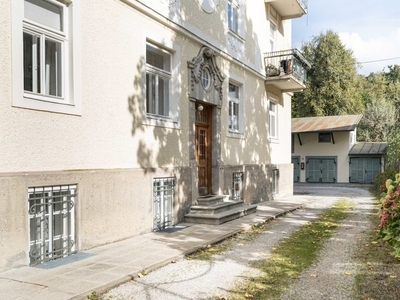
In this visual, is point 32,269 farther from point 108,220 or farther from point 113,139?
point 113,139

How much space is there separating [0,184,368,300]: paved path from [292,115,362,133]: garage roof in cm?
2242

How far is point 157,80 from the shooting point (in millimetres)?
8812

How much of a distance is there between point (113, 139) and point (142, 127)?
95cm

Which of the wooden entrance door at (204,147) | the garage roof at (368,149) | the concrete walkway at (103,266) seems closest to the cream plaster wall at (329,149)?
the garage roof at (368,149)

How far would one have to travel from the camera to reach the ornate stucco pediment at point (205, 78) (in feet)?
32.6

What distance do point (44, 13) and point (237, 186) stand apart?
8.22m

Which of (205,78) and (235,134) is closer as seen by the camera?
(205,78)

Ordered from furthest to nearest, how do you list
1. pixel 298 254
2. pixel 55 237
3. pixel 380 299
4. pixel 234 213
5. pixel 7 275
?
pixel 234 213, pixel 298 254, pixel 55 237, pixel 7 275, pixel 380 299

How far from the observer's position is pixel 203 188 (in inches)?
424

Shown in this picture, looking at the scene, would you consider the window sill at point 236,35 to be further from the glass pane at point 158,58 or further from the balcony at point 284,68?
the glass pane at point 158,58

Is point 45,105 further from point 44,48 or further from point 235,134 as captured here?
point 235,134

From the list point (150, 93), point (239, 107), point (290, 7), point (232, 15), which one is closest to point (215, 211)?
point (150, 93)

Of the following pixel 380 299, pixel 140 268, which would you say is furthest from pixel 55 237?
pixel 380 299

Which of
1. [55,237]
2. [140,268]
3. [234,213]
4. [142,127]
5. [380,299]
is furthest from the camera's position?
[234,213]
